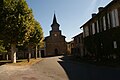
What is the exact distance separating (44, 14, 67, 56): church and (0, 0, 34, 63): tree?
1905 inches

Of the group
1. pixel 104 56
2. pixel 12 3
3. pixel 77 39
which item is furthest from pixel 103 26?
pixel 77 39

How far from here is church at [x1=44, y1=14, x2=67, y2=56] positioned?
78312mm

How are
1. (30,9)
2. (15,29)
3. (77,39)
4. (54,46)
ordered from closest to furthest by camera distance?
(15,29) → (30,9) → (77,39) → (54,46)

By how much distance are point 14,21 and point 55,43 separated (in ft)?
166

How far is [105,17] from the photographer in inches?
1184

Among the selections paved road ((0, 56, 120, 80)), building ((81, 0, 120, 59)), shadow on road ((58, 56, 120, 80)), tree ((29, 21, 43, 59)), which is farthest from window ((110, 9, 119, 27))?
tree ((29, 21, 43, 59))

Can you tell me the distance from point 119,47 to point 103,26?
683 centimetres

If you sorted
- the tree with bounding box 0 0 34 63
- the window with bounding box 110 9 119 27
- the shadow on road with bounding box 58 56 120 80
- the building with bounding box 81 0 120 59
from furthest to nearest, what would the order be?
the tree with bounding box 0 0 34 63 → the window with bounding box 110 9 119 27 → the building with bounding box 81 0 120 59 → the shadow on road with bounding box 58 56 120 80

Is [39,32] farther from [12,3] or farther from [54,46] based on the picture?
[54,46]

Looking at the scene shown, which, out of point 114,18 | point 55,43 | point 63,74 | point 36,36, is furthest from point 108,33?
point 55,43

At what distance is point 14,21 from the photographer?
28.9 metres

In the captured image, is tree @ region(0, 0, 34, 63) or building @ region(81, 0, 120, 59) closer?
building @ region(81, 0, 120, 59)

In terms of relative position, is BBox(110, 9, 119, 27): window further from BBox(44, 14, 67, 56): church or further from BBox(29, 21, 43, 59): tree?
BBox(44, 14, 67, 56): church

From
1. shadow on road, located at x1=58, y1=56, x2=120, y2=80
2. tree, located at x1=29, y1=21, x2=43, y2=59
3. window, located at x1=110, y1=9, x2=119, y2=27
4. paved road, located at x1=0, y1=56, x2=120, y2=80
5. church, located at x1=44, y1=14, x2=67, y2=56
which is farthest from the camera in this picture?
church, located at x1=44, y1=14, x2=67, y2=56
